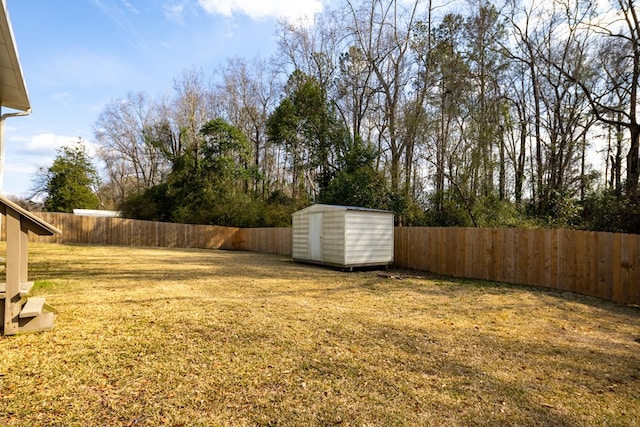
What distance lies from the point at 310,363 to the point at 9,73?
213 inches

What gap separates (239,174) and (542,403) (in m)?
20.5

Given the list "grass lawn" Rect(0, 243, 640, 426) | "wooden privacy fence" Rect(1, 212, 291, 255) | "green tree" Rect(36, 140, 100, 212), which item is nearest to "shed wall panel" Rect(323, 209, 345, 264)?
"grass lawn" Rect(0, 243, 640, 426)

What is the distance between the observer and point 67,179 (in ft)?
71.9

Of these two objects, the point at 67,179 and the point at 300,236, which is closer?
the point at 300,236

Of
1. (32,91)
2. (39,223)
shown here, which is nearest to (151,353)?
(39,223)

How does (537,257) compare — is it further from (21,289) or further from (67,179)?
(67,179)

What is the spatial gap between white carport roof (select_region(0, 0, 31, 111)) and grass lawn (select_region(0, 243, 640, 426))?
9.78ft

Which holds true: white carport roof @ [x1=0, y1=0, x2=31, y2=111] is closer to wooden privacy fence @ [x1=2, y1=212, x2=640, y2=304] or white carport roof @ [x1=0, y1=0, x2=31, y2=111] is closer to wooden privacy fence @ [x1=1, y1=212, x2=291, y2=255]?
wooden privacy fence @ [x1=2, y1=212, x2=640, y2=304]

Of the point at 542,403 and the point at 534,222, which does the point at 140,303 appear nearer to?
the point at 542,403

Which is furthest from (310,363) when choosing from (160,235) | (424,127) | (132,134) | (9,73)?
(132,134)

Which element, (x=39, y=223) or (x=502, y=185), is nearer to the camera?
(x=39, y=223)

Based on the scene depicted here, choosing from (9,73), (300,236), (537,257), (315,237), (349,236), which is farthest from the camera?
(300,236)

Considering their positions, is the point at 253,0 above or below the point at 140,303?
above

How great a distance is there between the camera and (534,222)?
34.7ft
